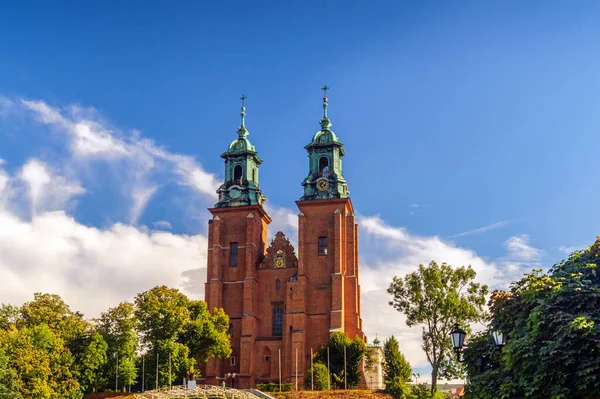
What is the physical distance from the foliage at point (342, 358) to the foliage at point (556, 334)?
42.2 meters

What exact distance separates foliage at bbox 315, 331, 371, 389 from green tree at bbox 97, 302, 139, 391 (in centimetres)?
1625

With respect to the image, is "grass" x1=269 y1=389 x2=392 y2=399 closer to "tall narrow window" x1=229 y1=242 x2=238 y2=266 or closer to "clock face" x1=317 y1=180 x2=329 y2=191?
"tall narrow window" x1=229 y1=242 x2=238 y2=266

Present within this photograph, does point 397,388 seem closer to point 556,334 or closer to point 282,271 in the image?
point 282,271

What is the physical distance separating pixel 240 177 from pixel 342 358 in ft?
80.3

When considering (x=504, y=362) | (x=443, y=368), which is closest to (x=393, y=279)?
(x=443, y=368)

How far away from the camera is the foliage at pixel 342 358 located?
212 feet

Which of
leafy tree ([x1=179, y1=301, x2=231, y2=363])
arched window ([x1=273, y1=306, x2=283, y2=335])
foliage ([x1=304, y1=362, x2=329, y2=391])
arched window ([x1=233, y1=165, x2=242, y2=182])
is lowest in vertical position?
foliage ([x1=304, y1=362, x2=329, y2=391])

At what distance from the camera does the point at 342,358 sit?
65438 millimetres

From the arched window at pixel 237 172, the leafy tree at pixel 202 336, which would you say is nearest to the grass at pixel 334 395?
the leafy tree at pixel 202 336

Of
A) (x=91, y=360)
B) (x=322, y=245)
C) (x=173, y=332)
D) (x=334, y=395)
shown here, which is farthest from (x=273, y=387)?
(x=322, y=245)

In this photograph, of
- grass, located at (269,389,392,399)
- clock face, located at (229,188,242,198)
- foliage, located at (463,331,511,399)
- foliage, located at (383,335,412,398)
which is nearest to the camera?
foliage, located at (463,331,511,399)

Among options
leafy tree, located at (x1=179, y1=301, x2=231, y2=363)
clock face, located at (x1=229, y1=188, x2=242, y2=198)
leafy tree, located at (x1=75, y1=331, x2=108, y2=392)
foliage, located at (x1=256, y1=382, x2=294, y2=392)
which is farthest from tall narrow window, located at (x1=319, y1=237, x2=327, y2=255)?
leafy tree, located at (x1=75, y1=331, x2=108, y2=392)

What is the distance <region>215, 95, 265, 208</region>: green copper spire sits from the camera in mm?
78750

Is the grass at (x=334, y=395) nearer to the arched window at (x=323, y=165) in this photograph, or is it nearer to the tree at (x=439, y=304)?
the tree at (x=439, y=304)
